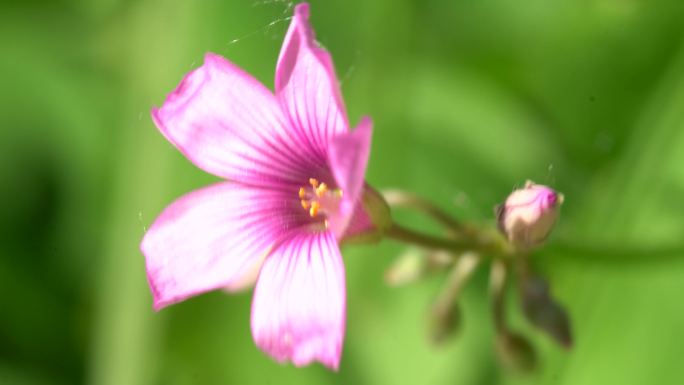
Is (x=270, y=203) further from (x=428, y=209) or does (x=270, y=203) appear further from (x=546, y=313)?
(x=546, y=313)

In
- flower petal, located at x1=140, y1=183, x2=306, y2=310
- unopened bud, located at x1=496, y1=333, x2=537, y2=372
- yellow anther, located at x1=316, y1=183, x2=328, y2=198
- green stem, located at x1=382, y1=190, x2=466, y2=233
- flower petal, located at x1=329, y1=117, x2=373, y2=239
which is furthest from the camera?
unopened bud, located at x1=496, y1=333, x2=537, y2=372

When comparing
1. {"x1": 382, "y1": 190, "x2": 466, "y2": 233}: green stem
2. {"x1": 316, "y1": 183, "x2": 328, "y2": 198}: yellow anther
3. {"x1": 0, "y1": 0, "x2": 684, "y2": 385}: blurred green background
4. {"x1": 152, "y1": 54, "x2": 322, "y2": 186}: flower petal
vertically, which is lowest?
{"x1": 0, "y1": 0, "x2": 684, "y2": 385}: blurred green background

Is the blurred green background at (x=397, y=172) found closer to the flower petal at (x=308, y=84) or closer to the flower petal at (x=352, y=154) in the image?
the flower petal at (x=308, y=84)

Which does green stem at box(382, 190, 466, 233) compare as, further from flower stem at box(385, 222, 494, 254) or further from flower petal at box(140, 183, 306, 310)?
flower petal at box(140, 183, 306, 310)

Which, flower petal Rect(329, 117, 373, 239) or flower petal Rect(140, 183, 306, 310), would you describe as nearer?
flower petal Rect(329, 117, 373, 239)

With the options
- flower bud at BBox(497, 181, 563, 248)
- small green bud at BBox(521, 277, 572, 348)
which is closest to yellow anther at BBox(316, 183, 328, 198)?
flower bud at BBox(497, 181, 563, 248)

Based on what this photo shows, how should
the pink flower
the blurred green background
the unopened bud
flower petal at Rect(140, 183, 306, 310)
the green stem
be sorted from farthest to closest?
1. the blurred green background
2. the unopened bud
3. the green stem
4. flower petal at Rect(140, 183, 306, 310)
5. the pink flower

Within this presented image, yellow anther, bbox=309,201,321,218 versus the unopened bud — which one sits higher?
yellow anther, bbox=309,201,321,218
